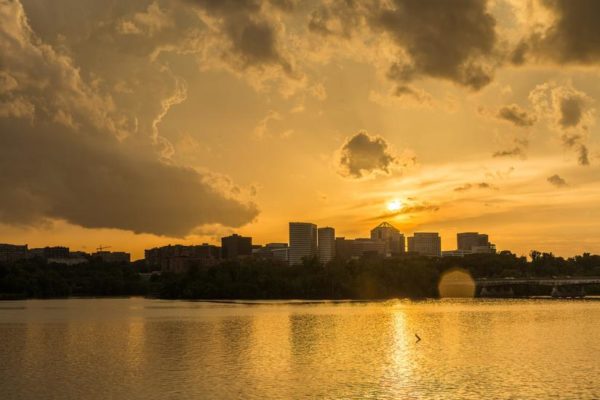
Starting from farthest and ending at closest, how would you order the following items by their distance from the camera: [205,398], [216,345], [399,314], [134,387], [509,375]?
[399,314] → [216,345] → [509,375] → [134,387] → [205,398]

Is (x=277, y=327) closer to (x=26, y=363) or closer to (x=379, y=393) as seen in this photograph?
(x=26, y=363)

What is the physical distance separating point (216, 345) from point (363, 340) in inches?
841

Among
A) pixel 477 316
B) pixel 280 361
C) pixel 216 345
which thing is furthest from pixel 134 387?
pixel 477 316

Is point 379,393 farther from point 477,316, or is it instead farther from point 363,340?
point 477,316

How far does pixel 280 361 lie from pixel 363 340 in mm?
25511

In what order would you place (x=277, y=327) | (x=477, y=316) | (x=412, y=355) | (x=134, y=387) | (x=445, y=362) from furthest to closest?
(x=477, y=316) < (x=277, y=327) < (x=412, y=355) < (x=445, y=362) < (x=134, y=387)

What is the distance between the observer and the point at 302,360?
258 ft

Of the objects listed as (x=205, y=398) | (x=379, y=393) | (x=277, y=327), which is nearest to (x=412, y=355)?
(x=379, y=393)

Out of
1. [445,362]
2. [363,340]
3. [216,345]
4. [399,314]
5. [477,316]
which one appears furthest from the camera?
[399,314]

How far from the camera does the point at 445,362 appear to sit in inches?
3051

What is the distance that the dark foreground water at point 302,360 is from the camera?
60281 mm

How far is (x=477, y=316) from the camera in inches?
5979

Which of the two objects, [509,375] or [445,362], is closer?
[509,375]

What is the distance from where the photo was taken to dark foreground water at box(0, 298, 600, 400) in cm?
6028
